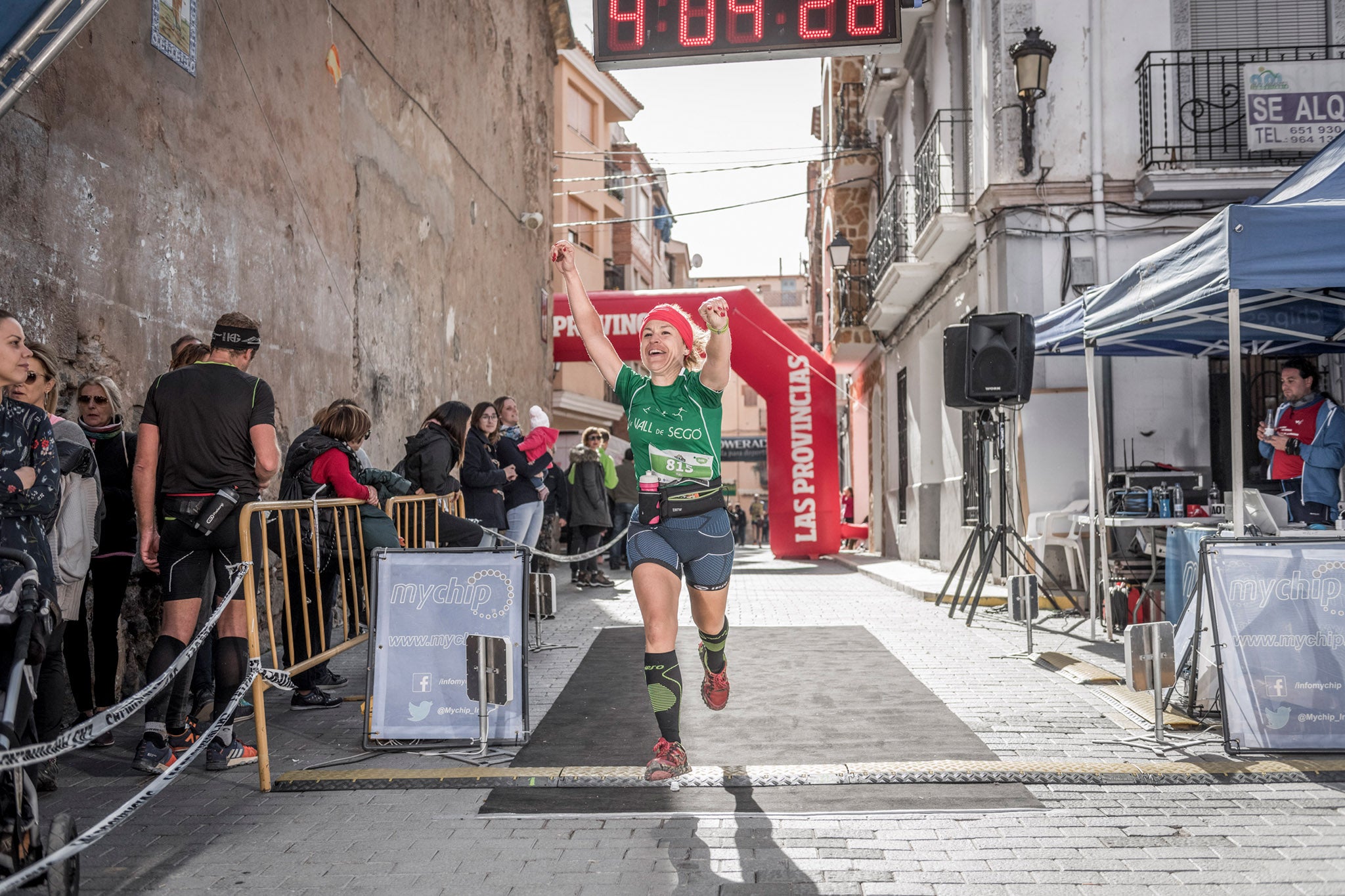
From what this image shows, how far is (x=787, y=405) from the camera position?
18.5 metres

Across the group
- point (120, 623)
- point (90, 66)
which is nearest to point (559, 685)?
point (120, 623)

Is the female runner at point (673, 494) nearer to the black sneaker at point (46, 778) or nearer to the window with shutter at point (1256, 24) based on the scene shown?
the black sneaker at point (46, 778)

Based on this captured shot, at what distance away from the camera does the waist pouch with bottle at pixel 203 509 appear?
5.08 metres

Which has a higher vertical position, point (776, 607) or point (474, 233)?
point (474, 233)

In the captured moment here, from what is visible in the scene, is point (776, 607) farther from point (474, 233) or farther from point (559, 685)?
point (474, 233)

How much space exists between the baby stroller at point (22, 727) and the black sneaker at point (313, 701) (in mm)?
3002

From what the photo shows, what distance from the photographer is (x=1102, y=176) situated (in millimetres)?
11812

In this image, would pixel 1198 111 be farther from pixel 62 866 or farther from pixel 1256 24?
pixel 62 866

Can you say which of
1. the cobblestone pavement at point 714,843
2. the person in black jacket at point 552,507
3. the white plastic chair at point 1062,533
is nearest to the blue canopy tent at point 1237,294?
the white plastic chair at point 1062,533

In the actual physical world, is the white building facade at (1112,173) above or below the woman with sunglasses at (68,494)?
above

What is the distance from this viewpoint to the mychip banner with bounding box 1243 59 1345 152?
37.9 ft

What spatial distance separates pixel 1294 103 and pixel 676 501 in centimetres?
992

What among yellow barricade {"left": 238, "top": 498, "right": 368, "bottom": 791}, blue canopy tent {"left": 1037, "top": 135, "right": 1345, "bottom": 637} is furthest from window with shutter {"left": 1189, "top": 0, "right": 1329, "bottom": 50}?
yellow barricade {"left": 238, "top": 498, "right": 368, "bottom": 791}

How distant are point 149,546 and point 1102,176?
32.7 ft
